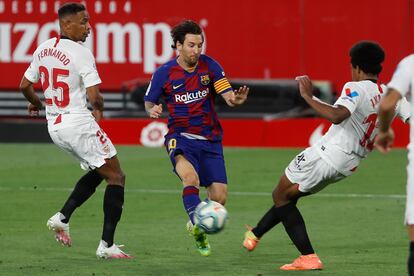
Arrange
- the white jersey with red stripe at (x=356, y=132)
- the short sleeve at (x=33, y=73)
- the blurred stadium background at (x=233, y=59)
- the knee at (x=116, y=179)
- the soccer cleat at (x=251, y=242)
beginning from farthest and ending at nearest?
the blurred stadium background at (x=233, y=59) < the short sleeve at (x=33, y=73) < the knee at (x=116, y=179) < the soccer cleat at (x=251, y=242) < the white jersey with red stripe at (x=356, y=132)

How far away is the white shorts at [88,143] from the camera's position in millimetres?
11656

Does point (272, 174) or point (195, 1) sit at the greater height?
point (195, 1)

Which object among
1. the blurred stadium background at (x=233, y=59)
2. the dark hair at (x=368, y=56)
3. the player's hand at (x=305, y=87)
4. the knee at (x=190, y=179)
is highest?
the dark hair at (x=368, y=56)

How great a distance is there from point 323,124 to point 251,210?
932 cm

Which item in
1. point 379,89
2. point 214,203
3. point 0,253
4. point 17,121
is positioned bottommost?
point 17,121

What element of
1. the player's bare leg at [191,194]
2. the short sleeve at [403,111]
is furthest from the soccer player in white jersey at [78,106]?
the short sleeve at [403,111]

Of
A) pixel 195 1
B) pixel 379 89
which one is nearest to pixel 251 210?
pixel 379 89

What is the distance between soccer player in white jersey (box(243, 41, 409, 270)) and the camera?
10406 millimetres

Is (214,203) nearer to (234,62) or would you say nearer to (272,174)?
(272,174)

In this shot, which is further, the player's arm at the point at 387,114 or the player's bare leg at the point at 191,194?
the player's bare leg at the point at 191,194

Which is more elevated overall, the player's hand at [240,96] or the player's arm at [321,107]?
the player's arm at [321,107]

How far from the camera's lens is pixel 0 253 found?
12.0 meters

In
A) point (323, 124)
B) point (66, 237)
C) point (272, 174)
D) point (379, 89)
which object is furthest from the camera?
point (323, 124)

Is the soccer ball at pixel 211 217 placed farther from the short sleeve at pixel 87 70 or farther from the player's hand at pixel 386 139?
the player's hand at pixel 386 139
